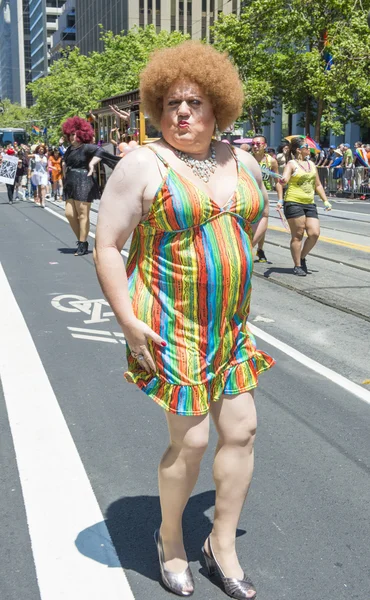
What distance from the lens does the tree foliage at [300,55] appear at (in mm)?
30922

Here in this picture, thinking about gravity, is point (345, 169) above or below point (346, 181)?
above

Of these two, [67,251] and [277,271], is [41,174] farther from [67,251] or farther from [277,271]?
[277,271]

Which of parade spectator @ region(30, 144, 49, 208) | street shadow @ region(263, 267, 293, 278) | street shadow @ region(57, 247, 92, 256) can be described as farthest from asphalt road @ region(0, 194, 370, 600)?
parade spectator @ region(30, 144, 49, 208)

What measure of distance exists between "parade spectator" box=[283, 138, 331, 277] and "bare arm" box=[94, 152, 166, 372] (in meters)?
7.55

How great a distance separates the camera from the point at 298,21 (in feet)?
114

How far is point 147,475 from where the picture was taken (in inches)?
155

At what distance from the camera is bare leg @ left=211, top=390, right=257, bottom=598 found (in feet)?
9.34

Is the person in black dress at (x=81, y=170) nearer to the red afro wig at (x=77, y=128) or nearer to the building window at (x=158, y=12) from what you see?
the red afro wig at (x=77, y=128)

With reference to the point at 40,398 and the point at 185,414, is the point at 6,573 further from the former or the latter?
the point at 40,398

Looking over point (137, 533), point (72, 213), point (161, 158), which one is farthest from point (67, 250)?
point (161, 158)

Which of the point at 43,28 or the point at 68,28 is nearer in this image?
the point at 68,28

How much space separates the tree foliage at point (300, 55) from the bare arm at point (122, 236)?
26120 millimetres

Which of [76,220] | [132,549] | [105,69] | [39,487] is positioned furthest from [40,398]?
[105,69]

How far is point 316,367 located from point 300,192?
15.0 feet
